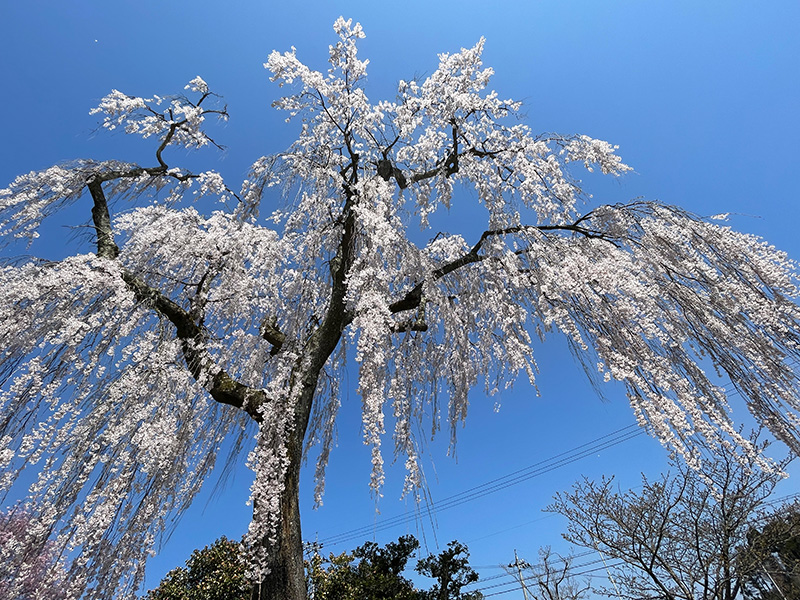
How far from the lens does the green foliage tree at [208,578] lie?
5.82 metres

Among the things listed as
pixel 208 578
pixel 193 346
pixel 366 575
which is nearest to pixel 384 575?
pixel 366 575

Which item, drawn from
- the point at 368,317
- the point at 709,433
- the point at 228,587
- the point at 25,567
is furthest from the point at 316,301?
the point at 228,587

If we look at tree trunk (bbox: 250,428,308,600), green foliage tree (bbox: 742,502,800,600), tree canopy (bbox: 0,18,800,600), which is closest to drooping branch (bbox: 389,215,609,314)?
tree canopy (bbox: 0,18,800,600)

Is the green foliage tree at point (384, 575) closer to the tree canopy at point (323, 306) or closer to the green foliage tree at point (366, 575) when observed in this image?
the green foliage tree at point (366, 575)

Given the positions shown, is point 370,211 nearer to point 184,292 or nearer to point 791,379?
point 184,292

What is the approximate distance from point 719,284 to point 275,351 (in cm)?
401

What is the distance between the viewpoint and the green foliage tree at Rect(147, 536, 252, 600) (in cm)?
582

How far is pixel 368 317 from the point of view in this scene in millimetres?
2873

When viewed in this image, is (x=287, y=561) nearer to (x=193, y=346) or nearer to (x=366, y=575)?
(x=193, y=346)

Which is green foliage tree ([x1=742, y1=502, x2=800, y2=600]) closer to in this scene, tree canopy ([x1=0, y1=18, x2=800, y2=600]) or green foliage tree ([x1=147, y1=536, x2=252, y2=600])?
tree canopy ([x1=0, y1=18, x2=800, y2=600])

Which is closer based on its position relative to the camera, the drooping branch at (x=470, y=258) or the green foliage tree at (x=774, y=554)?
the drooping branch at (x=470, y=258)

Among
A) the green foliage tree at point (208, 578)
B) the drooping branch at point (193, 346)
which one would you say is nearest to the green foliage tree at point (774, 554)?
the drooping branch at point (193, 346)

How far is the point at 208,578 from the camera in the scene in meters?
6.01

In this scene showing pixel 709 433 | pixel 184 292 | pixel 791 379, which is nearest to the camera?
pixel 709 433
